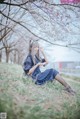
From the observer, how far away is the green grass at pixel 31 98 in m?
1.54

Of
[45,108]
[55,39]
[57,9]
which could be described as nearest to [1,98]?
[45,108]

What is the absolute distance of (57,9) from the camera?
6.10 ft

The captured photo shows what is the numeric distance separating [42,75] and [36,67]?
8cm

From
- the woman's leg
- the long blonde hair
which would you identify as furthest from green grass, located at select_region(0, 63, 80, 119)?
the long blonde hair

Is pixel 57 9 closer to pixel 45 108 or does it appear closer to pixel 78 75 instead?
pixel 78 75

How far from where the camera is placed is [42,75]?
1804mm

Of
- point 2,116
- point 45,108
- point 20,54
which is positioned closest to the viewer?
point 2,116

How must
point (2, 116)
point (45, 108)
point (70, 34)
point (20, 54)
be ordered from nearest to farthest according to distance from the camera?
point (2, 116) → point (45, 108) → point (20, 54) → point (70, 34)

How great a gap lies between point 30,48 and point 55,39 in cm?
22

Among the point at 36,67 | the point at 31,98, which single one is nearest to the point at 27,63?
the point at 36,67

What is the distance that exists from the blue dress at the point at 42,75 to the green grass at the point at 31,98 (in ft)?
0.12

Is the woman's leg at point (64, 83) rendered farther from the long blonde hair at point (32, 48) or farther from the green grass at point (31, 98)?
the long blonde hair at point (32, 48)

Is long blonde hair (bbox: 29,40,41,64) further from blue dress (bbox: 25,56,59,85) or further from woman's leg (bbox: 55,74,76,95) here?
woman's leg (bbox: 55,74,76,95)

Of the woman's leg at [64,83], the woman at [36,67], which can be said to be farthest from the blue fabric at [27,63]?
the woman's leg at [64,83]
